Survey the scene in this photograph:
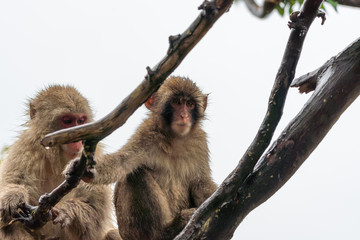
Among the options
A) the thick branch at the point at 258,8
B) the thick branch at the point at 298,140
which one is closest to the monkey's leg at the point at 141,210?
the thick branch at the point at 298,140

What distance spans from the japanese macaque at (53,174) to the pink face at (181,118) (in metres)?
1.14

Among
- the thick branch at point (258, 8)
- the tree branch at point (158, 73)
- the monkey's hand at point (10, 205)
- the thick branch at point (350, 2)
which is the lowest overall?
the monkey's hand at point (10, 205)

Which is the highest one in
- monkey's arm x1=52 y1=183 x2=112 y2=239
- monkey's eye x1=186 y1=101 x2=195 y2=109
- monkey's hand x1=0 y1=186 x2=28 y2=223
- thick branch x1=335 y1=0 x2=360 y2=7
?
thick branch x1=335 y1=0 x2=360 y2=7

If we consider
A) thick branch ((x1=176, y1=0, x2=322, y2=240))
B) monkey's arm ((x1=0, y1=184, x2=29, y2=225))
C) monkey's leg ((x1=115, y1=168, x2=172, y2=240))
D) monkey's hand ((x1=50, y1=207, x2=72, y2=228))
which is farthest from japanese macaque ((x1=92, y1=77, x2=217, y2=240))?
monkey's arm ((x1=0, y1=184, x2=29, y2=225))

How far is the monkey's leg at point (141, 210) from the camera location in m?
4.65

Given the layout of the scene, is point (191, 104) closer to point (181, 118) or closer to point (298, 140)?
point (181, 118)

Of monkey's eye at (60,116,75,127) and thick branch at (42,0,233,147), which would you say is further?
monkey's eye at (60,116,75,127)

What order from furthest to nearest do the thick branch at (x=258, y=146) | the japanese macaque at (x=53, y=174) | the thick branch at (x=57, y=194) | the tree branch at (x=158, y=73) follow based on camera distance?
the japanese macaque at (x=53, y=174) < the thick branch at (x=258, y=146) < the thick branch at (x=57, y=194) < the tree branch at (x=158, y=73)

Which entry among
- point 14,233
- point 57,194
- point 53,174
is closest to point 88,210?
point 53,174

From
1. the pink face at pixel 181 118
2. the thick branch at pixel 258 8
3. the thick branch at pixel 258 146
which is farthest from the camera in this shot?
the pink face at pixel 181 118

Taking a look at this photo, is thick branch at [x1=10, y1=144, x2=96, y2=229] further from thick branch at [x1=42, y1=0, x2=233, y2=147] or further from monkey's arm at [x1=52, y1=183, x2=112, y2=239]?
monkey's arm at [x1=52, y1=183, x2=112, y2=239]

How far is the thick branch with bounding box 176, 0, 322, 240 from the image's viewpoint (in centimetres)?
388

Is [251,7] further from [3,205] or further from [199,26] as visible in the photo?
[3,205]

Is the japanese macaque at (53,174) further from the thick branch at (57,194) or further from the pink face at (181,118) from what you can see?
the thick branch at (57,194)
